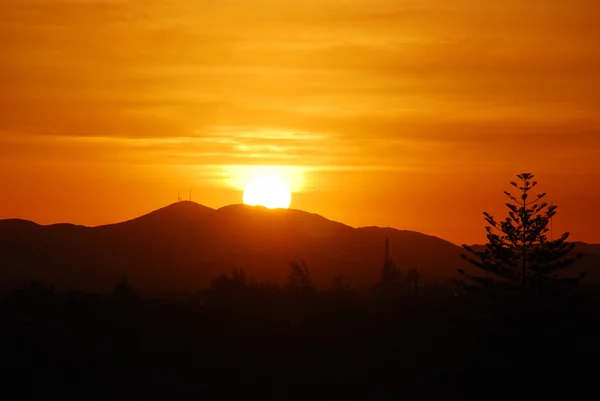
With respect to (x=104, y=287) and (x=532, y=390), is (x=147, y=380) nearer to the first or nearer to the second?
A: (x=532, y=390)

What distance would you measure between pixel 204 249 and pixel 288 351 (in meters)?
89.2

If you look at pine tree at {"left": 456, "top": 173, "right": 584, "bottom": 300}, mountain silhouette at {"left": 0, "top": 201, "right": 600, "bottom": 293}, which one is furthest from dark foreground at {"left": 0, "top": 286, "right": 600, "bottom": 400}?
mountain silhouette at {"left": 0, "top": 201, "right": 600, "bottom": 293}

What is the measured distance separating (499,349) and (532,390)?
6.68 feet

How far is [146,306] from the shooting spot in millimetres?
54750

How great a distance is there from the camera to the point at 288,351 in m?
48.9

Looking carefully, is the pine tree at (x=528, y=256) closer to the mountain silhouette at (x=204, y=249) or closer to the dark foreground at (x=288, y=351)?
the dark foreground at (x=288, y=351)

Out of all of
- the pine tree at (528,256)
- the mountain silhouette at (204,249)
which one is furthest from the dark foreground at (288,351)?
the mountain silhouette at (204,249)

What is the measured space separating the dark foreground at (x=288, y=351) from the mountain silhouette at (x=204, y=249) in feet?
175

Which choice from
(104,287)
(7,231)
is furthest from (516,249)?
(7,231)

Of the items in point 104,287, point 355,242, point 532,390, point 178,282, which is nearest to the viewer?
point 532,390

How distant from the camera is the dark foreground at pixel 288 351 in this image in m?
43.1

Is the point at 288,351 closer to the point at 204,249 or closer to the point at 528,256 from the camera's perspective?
the point at 528,256

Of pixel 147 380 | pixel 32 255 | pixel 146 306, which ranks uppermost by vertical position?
pixel 32 255

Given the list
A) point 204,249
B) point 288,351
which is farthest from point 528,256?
point 204,249
